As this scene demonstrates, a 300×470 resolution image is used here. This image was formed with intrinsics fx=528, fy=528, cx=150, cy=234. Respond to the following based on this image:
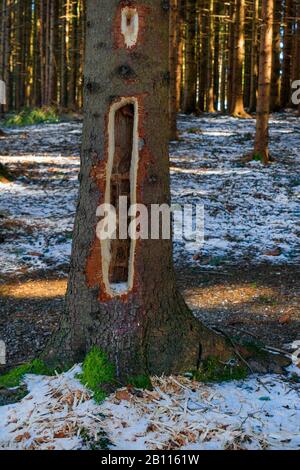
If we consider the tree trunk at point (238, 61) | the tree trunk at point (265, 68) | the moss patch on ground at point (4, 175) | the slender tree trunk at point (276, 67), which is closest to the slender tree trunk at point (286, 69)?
the slender tree trunk at point (276, 67)

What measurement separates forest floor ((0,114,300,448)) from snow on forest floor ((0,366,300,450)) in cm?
1

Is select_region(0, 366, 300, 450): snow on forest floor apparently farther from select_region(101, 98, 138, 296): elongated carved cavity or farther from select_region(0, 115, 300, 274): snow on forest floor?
select_region(0, 115, 300, 274): snow on forest floor

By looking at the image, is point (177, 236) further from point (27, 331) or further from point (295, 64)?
point (295, 64)

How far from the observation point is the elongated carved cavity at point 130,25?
10.8 ft

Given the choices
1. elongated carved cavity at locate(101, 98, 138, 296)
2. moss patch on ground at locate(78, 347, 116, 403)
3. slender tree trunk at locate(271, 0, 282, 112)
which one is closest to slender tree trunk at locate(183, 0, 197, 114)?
slender tree trunk at locate(271, 0, 282, 112)

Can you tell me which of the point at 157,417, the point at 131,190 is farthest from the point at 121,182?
the point at 157,417

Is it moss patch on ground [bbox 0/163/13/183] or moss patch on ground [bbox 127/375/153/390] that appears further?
moss patch on ground [bbox 0/163/13/183]

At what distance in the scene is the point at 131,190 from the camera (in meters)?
3.42

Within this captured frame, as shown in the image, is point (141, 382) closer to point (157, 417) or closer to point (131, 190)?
point (157, 417)

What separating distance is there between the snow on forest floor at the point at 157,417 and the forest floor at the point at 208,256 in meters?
0.01

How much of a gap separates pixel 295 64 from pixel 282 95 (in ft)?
5.66

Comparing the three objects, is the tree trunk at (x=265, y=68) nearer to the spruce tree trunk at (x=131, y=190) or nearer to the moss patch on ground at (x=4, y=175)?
the moss patch on ground at (x=4, y=175)

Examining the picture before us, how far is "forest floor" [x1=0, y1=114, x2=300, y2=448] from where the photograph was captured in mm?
3330
